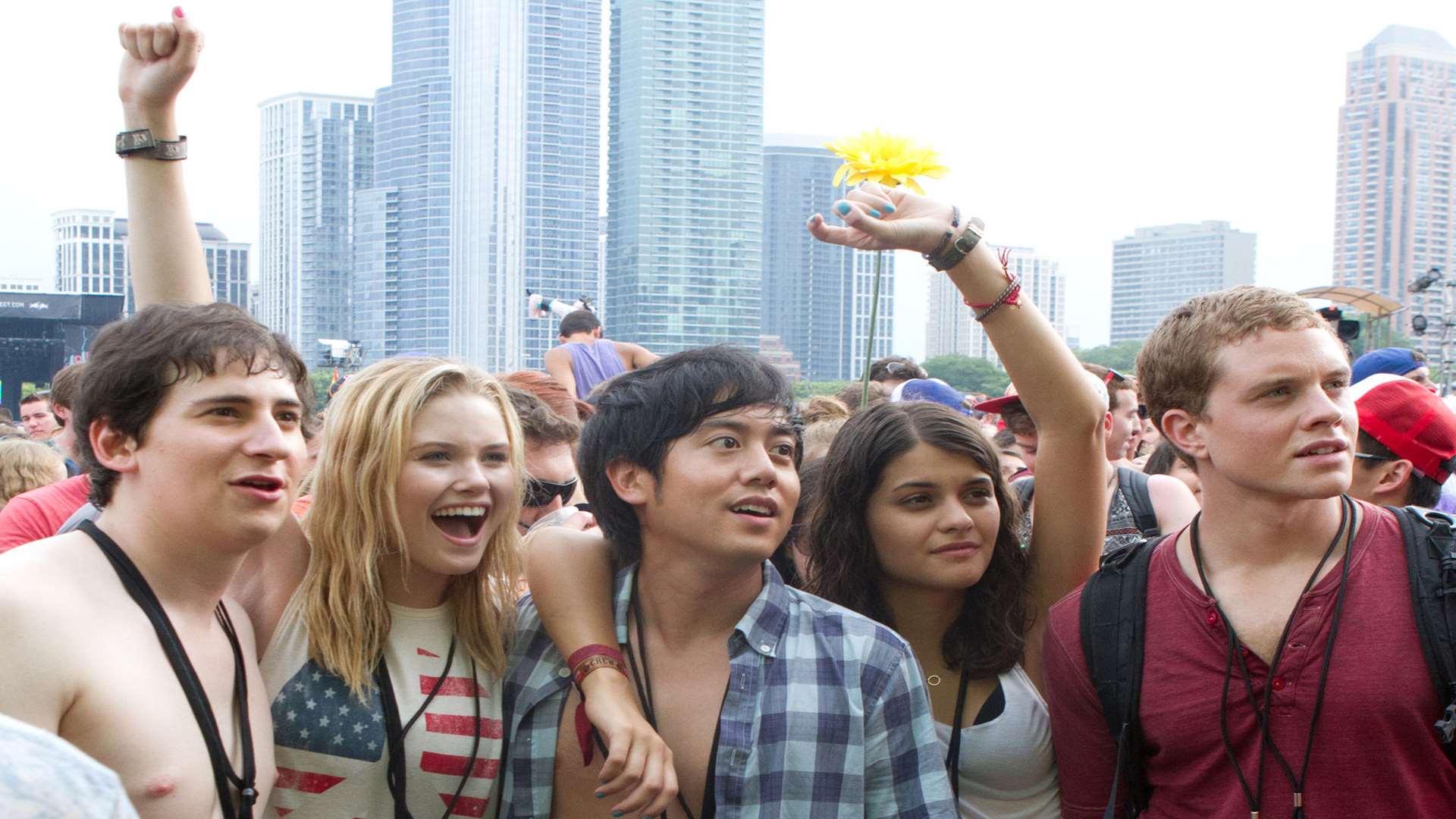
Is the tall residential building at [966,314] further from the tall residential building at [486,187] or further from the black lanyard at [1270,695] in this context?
the black lanyard at [1270,695]

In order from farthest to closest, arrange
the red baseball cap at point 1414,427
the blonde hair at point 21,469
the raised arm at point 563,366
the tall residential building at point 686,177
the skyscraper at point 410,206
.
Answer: the skyscraper at point 410,206 → the tall residential building at point 686,177 → the raised arm at point 563,366 → the blonde hair at point 21,469 → the red baseball cap at point 1414,427

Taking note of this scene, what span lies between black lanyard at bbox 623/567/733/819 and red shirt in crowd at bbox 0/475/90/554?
2157 millimetres

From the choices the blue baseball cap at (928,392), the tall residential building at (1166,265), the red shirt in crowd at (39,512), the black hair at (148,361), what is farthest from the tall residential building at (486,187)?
the black hair at (148,361)

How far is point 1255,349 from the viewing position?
7.52 ft

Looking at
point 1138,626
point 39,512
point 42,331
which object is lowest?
point 42,331

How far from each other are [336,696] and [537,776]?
40 centimetres

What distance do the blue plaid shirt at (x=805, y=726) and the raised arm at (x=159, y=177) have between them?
3.79 feet

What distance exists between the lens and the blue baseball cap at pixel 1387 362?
513cm

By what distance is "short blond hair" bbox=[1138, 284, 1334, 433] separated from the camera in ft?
7.61

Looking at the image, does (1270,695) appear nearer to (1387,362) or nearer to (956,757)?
(956,757)

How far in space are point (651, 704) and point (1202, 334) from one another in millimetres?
1321

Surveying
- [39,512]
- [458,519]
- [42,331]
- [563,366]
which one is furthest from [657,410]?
[42,331]

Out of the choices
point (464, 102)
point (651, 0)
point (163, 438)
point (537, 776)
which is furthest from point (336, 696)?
point (464, 102)

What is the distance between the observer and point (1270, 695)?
2129 millimetres
